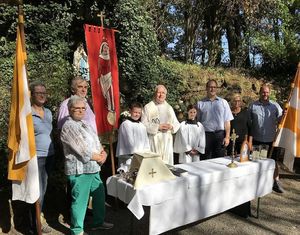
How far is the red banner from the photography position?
5090 millimetres

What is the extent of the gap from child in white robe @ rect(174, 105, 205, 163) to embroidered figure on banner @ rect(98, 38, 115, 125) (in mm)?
1170

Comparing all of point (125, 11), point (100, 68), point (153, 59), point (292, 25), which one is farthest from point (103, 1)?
point (292, 25)

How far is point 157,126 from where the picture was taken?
5320 millimetres

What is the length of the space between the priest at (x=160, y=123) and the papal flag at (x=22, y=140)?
1.94m

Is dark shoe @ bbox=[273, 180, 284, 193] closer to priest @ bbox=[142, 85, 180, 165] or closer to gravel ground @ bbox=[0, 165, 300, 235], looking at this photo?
gravel ground @ bbox=[0, 165, 300, 235]

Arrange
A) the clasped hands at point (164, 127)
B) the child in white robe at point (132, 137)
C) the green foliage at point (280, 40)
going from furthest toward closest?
1. the green foliage at point (280, 40)
2. the clasped hands at point (164, 127)
3. the child in white robe at point (132, 137)

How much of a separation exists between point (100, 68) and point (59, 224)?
2155 millimetres

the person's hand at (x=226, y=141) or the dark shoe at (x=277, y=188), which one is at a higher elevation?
the person's hand at (x=226, y=141)

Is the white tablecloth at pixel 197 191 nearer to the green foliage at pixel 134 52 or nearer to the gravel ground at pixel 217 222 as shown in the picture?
the gravel ground at pixel 217 222

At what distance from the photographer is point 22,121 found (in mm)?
3686

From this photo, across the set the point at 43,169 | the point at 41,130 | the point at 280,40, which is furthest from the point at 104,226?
the point at 280,40

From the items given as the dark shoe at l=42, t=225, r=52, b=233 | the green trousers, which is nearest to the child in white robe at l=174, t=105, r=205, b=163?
the green trousers

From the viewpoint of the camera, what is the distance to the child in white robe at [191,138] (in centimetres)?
573

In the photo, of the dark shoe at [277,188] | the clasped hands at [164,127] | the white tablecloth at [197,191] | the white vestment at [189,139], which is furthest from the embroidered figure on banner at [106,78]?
the dark shoe at [277,188]
